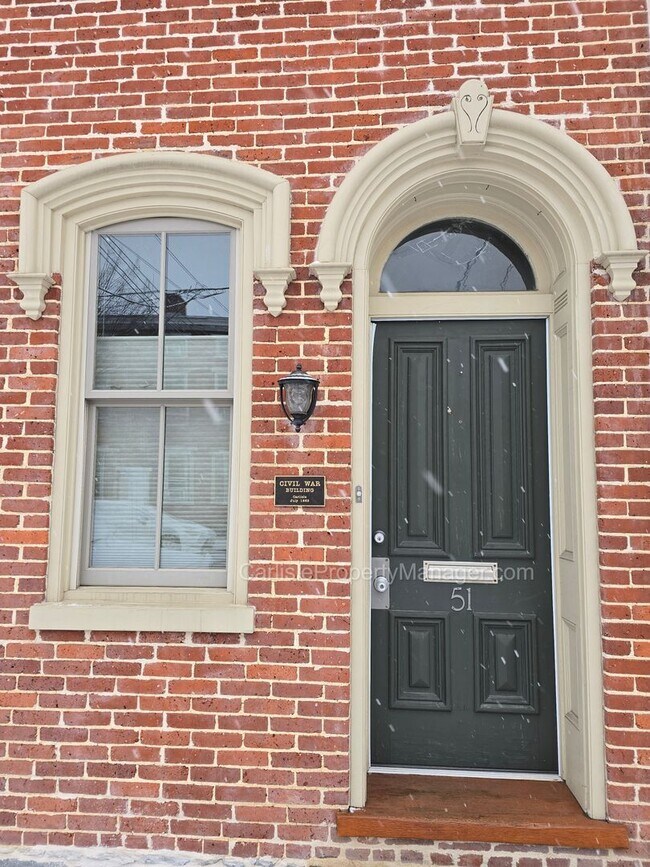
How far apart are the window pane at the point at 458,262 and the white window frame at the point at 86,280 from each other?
81 cm

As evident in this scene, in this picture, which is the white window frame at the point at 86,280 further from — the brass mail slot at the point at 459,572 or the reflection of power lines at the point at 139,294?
the brass mail slot at the point at 459,572

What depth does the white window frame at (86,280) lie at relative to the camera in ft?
11.0

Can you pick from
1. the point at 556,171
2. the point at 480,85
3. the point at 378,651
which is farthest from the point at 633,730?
the point at 480,85

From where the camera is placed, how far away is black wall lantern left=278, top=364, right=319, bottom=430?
3277 mm

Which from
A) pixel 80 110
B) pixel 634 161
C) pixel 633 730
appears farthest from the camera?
pixel 80 110

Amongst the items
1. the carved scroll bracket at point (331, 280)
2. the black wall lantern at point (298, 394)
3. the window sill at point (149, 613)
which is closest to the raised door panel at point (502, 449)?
the carved scroll bracket at point (331, 280)

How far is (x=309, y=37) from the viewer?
3553 mm

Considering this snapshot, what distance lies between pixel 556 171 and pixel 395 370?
1370 mm

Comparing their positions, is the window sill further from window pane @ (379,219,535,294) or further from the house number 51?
window pane @ (379,219,535,294)

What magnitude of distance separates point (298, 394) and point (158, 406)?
0.88 metres

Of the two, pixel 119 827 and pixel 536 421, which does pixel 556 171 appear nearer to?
pixel 536 421

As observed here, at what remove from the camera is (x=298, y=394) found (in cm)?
328

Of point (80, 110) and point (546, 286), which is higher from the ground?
point (80, 110)

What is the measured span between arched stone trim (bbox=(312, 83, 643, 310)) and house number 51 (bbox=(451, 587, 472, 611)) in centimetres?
179
